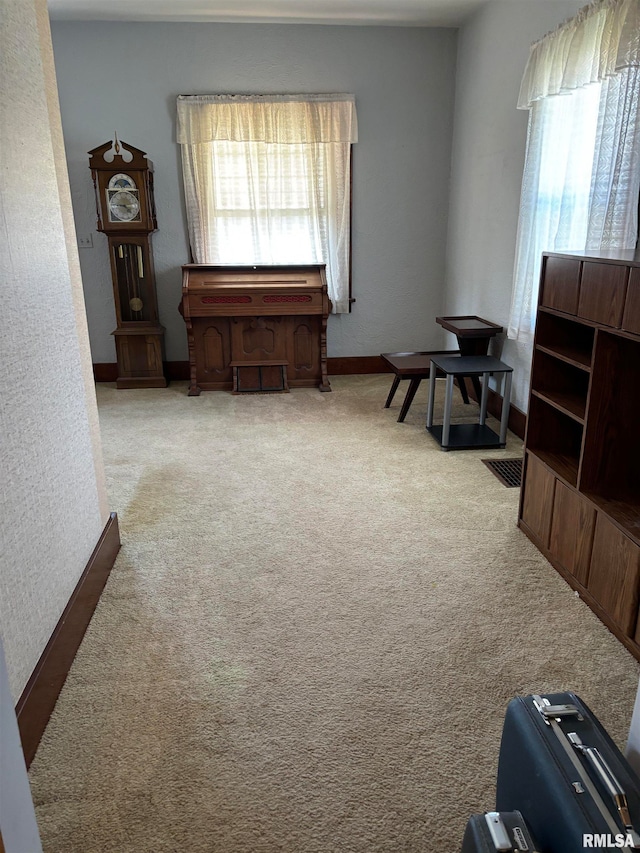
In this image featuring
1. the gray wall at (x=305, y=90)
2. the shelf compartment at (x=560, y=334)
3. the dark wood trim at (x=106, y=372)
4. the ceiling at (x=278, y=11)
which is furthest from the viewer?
the dark wood trim at (x=106, y=372)

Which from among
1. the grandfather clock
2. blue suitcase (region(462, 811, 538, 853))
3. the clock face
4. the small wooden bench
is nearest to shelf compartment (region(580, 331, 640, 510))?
blue suitcase (region(462, 811, 538, 853))

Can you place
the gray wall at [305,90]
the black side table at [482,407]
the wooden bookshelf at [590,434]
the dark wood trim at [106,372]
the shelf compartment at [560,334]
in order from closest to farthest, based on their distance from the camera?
the wooden bookshelf at [590,434]
the shelf compartment at [560,334]
the black side table at [482,407]
the gray wall at [305,90]
the dark wood trim at [106,372]

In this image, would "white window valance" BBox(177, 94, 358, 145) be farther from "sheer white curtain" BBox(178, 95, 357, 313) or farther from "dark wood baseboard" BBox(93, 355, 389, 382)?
"dark wood baseboard" BBox(93, 355, 389, 382)

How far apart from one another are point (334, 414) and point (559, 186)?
1.97 metres

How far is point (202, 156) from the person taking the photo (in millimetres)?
4633

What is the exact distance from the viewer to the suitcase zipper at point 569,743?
0.90 meters

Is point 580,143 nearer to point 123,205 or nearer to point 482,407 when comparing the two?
point 482,407

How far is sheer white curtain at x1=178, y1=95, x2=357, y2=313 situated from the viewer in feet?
15.0

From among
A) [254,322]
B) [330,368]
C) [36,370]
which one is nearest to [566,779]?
[36,370]

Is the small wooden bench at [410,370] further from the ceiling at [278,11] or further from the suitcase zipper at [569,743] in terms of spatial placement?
the suitcase zipper at [569,743]

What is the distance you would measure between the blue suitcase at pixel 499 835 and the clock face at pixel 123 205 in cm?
457

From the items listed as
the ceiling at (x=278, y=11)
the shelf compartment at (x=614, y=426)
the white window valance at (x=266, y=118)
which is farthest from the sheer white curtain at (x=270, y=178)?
the shelf compartment at (x=614, y=426)

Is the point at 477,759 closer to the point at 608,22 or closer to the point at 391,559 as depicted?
the point at 391,559

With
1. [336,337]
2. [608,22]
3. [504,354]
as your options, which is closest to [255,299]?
[336,337]
